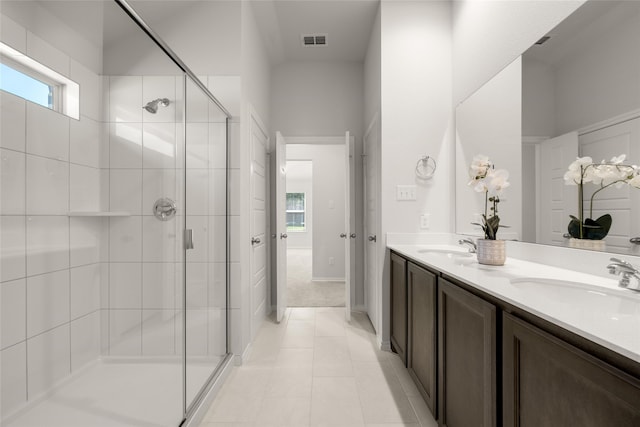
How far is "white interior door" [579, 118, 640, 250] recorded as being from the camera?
107cm

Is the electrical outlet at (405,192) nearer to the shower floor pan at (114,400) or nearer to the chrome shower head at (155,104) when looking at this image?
the chrome shower head at (155,104)

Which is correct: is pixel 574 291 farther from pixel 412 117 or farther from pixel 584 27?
pixel 412 117

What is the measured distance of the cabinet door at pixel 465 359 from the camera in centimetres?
98

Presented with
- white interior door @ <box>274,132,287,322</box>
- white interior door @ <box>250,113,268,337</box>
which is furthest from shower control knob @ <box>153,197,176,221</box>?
white interior door @ <box>274,132,287,322</box>

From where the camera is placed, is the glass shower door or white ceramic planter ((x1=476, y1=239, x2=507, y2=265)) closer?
white ceramic planter ((x1=476, y1=239, x2=507, y2=265))

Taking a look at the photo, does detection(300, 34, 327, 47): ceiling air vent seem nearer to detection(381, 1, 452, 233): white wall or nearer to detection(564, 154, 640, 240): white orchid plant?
detection(381, 1, 452, 233): white wall

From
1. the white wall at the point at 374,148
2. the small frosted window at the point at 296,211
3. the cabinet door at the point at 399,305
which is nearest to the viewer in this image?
the cabinet door at the point at 399,305

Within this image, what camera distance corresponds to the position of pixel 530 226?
1.59m

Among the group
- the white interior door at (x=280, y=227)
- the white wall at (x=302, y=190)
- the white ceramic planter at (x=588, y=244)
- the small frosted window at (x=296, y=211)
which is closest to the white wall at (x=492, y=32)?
the white ceramic planter at (x=588, y=244)

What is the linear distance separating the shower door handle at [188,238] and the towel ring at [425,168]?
1.82 m

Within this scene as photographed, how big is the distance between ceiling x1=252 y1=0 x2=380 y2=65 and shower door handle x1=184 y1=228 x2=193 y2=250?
209cm

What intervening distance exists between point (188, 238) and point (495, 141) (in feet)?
6.70

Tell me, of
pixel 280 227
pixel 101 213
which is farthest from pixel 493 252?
pixel 280 227

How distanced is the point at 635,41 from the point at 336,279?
427cm
